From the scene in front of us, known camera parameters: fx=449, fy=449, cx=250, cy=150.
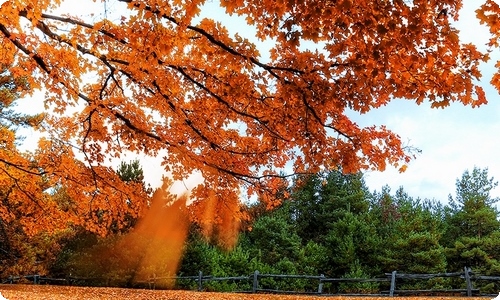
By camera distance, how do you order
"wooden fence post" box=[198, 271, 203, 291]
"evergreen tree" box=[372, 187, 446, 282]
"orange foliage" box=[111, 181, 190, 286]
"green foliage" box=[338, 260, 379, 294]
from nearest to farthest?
"orange foliage" box=[111, 181, 190, 286], "green foliage" box=[338, 260, 379, 294], "wooden fence post" box=[198, 271, 203, 291], "evergreen tree" box=[372, 187, 446, 282]

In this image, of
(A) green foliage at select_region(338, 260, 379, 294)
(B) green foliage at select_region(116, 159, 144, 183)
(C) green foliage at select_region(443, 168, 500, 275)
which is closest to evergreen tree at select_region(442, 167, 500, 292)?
(C) green foliage at select_region(443, 168, 500, 275)

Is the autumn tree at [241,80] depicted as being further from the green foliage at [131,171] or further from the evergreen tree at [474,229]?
the evergreen tree at [474,229]

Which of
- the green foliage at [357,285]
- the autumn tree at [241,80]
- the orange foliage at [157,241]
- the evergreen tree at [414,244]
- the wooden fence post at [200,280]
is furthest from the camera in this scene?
the evergreen tree at [414,244]

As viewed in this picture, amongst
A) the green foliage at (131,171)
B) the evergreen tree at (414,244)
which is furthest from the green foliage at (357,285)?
the green foliage at (131,171)

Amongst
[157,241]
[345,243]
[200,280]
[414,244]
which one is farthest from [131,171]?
[414,244]

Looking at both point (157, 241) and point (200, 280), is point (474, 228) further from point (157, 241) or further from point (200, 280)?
point (157, 241)

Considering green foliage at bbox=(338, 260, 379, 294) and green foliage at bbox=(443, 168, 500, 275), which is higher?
green foliage at bbox=(443, 168, 500, 275)

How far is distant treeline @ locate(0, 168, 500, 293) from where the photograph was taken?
1836cm

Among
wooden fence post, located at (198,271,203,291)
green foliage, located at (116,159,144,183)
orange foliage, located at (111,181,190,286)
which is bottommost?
wooden fence post, located at (198,271,203,291)

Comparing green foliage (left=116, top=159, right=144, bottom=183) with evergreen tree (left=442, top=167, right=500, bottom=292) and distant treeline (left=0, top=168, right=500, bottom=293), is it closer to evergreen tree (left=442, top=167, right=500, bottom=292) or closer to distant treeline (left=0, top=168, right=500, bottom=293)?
distant treeline (left=0, top=168, right=500, bottom=293)

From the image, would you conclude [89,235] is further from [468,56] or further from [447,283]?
[468,56]

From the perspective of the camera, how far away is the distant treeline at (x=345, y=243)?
60.2 feet

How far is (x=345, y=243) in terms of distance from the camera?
20.8 m

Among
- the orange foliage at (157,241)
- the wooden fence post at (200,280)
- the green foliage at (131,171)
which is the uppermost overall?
the green foliage at (131,171)
